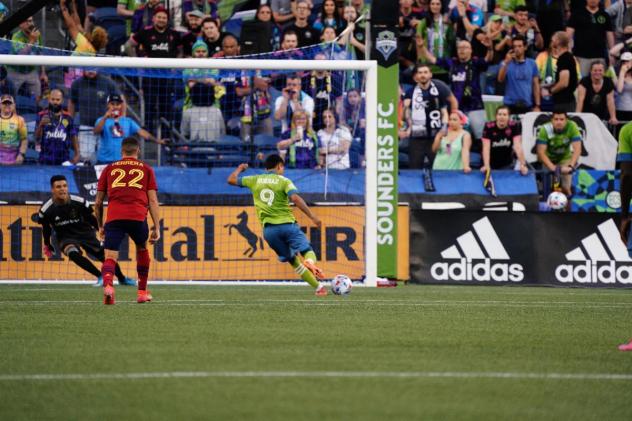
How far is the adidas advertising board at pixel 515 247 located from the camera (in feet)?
58.3

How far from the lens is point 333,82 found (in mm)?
19281

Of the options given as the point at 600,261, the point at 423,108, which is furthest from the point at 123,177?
the point at 423,108

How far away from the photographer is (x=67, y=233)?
16.9 m

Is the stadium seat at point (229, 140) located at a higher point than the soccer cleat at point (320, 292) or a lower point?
higher

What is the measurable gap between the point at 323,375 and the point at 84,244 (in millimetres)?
10540

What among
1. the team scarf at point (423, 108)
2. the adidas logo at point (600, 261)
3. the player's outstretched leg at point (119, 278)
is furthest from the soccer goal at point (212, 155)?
the adidas logo at point (600, 261)

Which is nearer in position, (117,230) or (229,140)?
(117,230)

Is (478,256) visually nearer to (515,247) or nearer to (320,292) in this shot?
(515,247)

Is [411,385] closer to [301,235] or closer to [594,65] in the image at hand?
[301,235]

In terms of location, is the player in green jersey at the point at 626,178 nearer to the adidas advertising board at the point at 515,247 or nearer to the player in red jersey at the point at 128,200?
the player in red jersey at the point at 128,200

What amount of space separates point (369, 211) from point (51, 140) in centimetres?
576

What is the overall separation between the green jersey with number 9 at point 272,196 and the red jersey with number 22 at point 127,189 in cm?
252

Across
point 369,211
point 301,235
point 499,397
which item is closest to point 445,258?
point 369,211

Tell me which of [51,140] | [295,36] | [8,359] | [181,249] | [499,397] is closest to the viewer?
[499,397]
